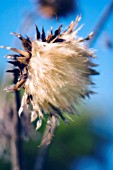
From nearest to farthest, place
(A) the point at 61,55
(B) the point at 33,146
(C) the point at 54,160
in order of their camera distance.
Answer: (A) the point at 61,55
(B) the point at 33,146
(C) the point at 54,160

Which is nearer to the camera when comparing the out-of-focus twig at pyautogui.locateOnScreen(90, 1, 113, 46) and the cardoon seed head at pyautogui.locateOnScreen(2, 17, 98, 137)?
the cardoon seed head at pyautogui.locateOnScreen(2, 17, 98, 137)

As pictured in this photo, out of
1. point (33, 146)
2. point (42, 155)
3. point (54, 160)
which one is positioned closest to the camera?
point (42, 155)

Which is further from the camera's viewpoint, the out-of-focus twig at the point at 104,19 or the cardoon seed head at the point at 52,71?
the out-of-focus twig at the point at 104,19

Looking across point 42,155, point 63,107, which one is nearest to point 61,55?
point 63,107

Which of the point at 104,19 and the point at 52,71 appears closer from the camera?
the point at 52,71

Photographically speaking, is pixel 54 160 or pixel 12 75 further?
pixel 54 160

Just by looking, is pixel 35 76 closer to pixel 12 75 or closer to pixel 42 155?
pixel 12 75

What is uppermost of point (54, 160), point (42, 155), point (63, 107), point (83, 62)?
point (83, 62)

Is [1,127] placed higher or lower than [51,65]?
lower
